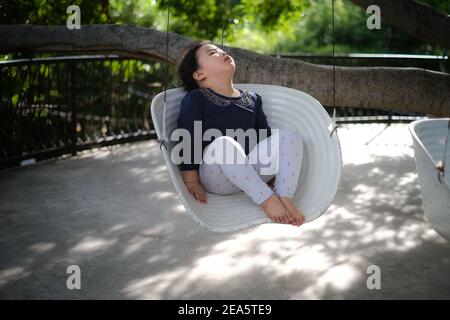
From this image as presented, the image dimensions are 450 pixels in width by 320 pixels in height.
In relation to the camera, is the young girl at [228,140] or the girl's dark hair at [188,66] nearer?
the young girl at [228,140]

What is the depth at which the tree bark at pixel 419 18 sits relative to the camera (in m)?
3.28

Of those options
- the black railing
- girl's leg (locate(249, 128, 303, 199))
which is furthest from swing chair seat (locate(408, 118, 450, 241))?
the black railing

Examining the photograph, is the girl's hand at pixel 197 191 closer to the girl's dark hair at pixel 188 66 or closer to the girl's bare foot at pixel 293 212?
the girl's bare foot at pixel 293 212

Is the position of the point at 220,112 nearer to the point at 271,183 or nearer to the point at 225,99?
the point at 225,99

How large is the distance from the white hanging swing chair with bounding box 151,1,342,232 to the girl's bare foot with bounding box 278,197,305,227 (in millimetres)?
33

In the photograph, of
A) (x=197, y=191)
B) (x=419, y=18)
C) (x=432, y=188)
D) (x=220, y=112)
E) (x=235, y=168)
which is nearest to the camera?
(x=432, y=188)

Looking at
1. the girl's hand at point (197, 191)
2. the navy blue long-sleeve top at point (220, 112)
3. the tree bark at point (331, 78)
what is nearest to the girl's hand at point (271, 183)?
the navy blue long-sleeve top at point (220, 112)

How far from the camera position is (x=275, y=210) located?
7.67 feet

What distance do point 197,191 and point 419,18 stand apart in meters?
1.71

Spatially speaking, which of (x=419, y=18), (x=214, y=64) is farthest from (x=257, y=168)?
(x=419, y=18)

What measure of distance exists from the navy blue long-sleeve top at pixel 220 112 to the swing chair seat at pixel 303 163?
64mm

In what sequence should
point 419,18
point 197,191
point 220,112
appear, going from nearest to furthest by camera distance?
point 197,191
point 220,112
point 419,18

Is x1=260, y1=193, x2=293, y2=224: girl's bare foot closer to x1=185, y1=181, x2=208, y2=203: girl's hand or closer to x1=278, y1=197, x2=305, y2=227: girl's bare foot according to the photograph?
x1=278, y1=197, x2=305, y2=227: girl's bare foot
